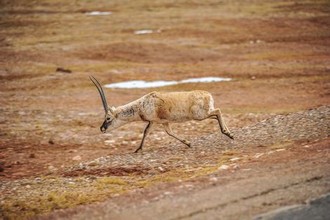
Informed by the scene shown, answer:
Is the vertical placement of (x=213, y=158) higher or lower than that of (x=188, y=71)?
higher

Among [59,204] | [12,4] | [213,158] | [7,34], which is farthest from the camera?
[12,4]

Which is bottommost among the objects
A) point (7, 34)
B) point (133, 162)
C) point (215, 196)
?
point (7, 34)

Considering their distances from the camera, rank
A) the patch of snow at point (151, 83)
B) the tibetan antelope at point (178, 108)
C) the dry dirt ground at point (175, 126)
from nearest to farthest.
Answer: the dry dirt ground at point (175, 126)
the tibetan antelope at point (178, 108)
the patch of snow at point (151, 83)

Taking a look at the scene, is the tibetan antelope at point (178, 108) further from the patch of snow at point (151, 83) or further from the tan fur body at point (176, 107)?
the patch of snow at point (151, 83)

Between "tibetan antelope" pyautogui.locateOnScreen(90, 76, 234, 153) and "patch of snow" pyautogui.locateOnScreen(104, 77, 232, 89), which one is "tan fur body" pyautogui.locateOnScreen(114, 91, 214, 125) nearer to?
"tibetan antelope" pyautogui.locateOnScreen(90, 76, 234, 153)

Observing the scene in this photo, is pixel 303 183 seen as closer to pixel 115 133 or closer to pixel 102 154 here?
pixel 102 154

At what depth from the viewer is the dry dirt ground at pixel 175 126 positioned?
1221cm

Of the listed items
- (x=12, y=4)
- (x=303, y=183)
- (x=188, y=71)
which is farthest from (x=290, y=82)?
(x=12, y=4)

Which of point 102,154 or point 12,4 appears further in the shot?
point 12,4

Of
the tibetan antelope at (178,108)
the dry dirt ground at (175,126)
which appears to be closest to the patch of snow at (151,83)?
the dry dirt ground at (175,126)

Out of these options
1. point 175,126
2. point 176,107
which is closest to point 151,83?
point 175,126

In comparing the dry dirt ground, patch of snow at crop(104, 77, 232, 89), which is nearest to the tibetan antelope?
the dry dirt ground

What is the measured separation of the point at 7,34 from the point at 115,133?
46.6 metres

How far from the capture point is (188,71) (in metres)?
40.7
